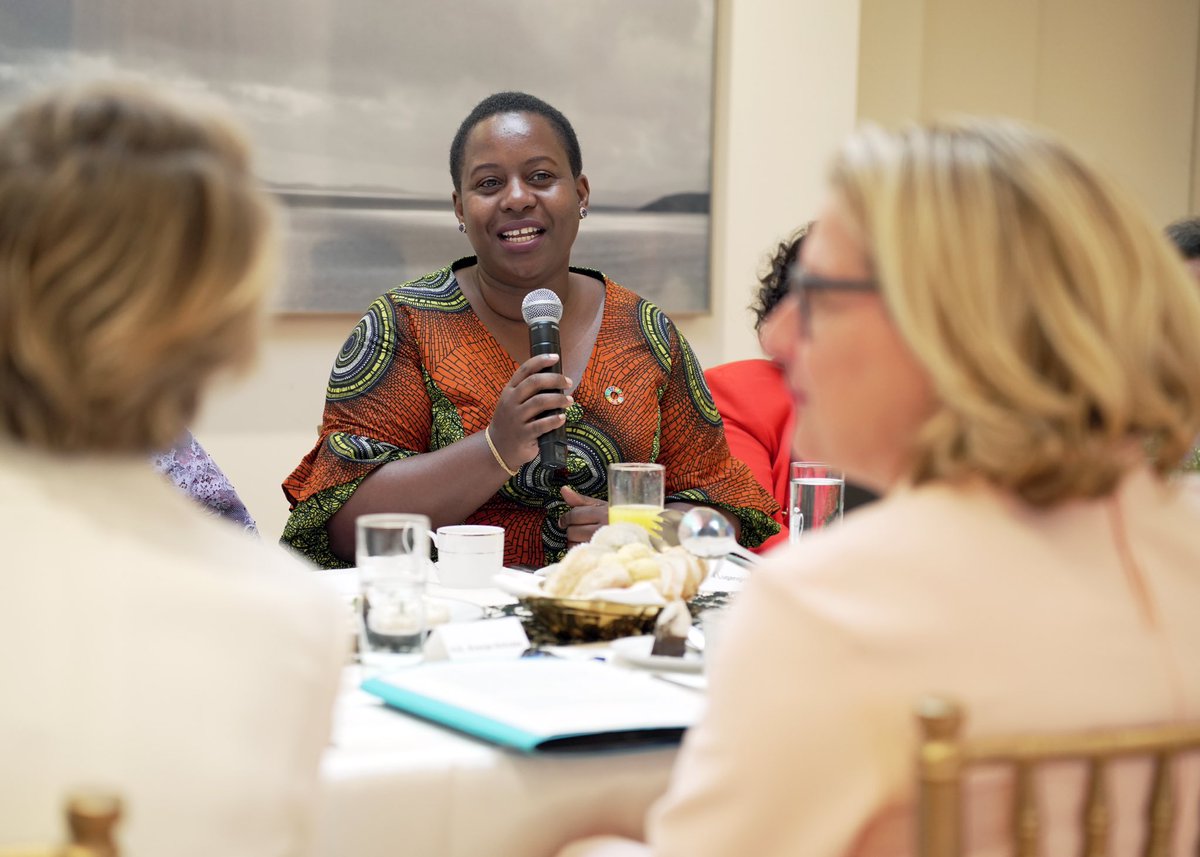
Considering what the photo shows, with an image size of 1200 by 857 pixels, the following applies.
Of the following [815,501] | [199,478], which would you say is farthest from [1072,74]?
[199,478]

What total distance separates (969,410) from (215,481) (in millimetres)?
1892

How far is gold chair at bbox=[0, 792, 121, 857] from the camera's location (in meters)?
0.76

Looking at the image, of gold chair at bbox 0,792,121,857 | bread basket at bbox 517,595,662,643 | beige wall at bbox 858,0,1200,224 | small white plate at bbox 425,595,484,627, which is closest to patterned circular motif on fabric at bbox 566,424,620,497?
small white plate at bbox 425,595,484,627

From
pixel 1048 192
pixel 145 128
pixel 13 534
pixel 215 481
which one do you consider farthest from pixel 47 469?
pixel 215 481

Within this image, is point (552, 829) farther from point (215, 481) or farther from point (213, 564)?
point (215, 481)

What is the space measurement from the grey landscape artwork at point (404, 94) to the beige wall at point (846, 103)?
0.11m

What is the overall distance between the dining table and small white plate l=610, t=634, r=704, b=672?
230 millimetres

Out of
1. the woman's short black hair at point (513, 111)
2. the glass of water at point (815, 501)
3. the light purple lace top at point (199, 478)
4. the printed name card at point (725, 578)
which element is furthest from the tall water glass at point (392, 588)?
the woman's short black hair at point (513, 111)

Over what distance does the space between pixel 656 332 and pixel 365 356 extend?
663mm

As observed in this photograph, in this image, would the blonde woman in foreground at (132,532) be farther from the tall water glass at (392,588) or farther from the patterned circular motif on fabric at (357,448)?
the patterned circular motif on fabric at (357,448)

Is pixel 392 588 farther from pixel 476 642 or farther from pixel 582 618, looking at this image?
pixel 582 618

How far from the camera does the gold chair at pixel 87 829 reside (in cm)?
76

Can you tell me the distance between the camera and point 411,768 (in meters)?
1.21

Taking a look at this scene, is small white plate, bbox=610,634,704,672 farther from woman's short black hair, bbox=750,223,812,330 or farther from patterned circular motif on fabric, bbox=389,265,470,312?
woman's short black hair, bbox=750,223,812,330
